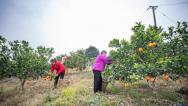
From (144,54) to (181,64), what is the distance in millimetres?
1838

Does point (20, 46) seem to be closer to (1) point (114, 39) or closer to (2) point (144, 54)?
(1) point (114, 39)

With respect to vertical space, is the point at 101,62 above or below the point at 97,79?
above

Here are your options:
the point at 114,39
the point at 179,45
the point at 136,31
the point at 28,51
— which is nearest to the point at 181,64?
the point at 179,45

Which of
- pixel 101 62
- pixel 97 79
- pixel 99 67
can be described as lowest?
pixel 97 79

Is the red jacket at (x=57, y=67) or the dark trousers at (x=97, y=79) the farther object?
the red jacket at (x=57, y=67)

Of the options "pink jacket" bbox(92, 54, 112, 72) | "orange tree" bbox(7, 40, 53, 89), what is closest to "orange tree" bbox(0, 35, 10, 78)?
"orange tree" bbox(7, 40, 53, 89)

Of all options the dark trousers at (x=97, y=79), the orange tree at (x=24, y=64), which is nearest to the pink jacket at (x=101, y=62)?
the dark trousers at (x=97, y=79)

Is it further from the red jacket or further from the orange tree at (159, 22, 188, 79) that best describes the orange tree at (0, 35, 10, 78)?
the orange tree at (159, 22, 188, 79)

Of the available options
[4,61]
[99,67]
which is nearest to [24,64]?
[4,61]

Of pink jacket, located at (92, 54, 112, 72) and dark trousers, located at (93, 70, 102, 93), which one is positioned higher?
pink jacket, located at (92, 54, 112, 72)

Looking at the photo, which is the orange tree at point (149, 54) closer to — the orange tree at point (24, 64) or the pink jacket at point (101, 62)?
the pink jacket at point (101, 62)

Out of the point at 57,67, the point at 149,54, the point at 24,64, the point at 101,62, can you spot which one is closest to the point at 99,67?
the point at 101,62

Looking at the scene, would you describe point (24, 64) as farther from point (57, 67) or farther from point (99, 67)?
point (99, 67)

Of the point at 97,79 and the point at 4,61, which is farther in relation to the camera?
the point at 4,61
